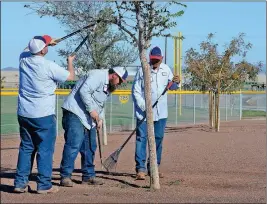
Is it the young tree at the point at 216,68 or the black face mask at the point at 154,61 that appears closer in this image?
the black face mask at the point at 154,61

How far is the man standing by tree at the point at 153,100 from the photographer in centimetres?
910

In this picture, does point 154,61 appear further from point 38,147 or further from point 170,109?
point 170,109

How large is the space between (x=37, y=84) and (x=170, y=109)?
68.8 ft

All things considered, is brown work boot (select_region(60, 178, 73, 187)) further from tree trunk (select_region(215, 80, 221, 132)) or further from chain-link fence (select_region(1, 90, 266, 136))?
tree trunk (select_region(215, 80, 221, 132))

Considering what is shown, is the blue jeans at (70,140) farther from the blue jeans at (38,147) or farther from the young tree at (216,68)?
the young tree at (216,68)

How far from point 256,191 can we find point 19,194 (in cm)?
290

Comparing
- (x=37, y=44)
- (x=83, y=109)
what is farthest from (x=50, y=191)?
(x=37, y=44)

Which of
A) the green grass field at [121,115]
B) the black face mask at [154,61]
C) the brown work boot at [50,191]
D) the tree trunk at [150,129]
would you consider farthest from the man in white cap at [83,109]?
the green grass field at [121,115]

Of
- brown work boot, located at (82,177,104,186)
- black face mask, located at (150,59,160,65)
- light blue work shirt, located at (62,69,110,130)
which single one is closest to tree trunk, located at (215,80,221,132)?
black face mask, located at (150,59,160,65)

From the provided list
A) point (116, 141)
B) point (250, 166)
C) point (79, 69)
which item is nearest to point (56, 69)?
point (250, 166)

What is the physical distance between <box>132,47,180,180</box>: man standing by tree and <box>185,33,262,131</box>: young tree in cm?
1121

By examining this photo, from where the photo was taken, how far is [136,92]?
9.16 meters

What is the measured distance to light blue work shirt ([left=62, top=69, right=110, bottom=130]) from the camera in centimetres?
799

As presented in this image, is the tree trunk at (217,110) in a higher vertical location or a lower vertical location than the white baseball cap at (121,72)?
lower
